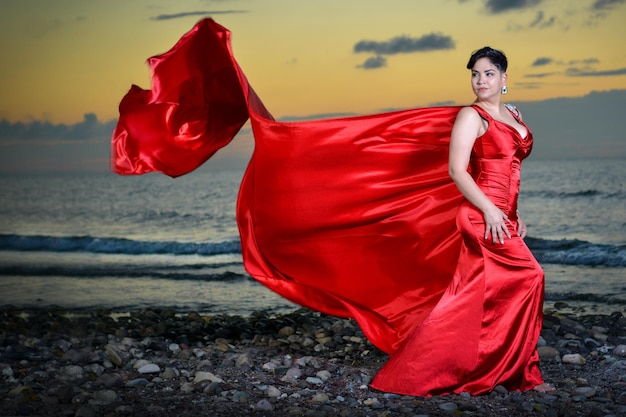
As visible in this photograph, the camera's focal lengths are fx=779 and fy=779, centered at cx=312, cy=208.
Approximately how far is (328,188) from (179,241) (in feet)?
45.6

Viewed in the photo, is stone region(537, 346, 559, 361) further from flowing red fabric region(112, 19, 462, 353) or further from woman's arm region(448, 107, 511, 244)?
woman's arm region(448, 107, 511, 244)

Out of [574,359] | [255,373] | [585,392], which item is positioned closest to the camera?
[585,392]

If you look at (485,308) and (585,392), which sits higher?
(485,308)

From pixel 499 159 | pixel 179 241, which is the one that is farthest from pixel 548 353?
pixel 179 241

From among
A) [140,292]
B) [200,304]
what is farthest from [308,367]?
[140,292]

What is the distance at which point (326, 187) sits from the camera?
525 centimetres

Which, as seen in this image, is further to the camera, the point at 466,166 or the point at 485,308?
the point at 485,308

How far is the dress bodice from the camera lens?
4.52 m

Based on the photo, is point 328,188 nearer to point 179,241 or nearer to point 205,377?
point 205,377

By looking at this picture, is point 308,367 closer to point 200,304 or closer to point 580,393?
point 580,393

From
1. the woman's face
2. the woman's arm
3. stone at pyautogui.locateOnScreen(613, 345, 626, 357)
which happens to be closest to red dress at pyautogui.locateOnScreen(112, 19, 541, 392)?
the woman's face

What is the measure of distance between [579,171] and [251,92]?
24.4 meters

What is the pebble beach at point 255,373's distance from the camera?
4527 mm

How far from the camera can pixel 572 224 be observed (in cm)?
1833
